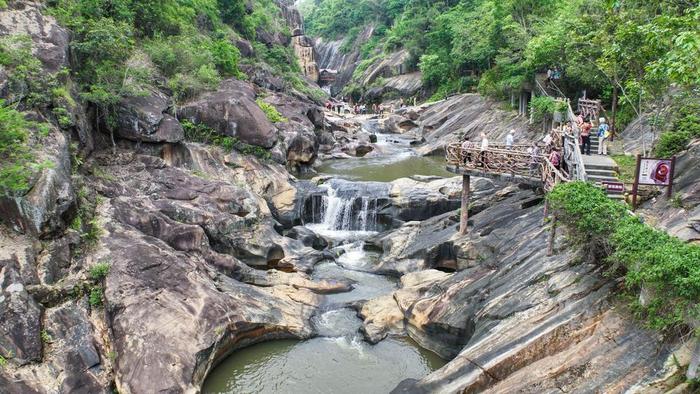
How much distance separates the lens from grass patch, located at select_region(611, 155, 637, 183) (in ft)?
54.0

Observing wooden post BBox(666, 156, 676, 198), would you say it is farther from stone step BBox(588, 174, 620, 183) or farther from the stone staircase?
stone step BBox(588, 174, 620, 183)

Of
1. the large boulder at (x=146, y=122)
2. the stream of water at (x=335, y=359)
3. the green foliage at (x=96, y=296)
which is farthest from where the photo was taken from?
the large boulder at (x=146, y=122)

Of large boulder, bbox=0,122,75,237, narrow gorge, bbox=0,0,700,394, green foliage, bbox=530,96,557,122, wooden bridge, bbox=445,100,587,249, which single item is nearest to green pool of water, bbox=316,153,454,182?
narrow gorge, bbox=0,0,700,394

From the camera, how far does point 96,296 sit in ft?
45.5

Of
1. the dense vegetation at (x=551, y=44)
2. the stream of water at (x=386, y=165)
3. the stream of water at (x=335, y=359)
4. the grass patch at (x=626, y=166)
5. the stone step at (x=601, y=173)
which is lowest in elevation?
the stream of water at (x=335, y=359)

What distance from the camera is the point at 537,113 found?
110ft

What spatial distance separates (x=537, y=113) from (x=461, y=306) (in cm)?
2289

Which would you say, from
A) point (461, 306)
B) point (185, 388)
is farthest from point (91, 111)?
point (461, 306)

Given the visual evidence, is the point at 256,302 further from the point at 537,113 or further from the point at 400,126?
the point at 400,126

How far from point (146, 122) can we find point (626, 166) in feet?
70.0

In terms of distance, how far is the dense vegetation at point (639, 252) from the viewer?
8016 millimetres

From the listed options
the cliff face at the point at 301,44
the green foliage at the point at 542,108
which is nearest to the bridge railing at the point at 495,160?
the green foliage at the point at 542,108

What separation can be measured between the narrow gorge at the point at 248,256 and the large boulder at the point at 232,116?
5.1 inches

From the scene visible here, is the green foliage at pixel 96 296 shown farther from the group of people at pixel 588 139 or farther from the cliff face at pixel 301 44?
the cliff face at pixel 301 44
